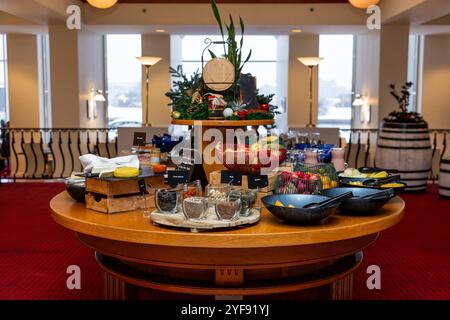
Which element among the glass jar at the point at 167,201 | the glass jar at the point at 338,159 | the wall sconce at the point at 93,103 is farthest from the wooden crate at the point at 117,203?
the wall sconce at the point at 93,103

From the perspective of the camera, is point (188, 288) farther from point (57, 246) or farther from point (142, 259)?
point (57, 246)

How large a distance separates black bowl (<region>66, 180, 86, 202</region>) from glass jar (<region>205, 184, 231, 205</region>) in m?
0.73

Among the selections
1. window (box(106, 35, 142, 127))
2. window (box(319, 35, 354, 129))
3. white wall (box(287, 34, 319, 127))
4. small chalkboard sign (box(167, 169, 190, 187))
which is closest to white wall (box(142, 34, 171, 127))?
window (box(106, 35, 142, 127))

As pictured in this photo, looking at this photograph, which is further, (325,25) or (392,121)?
(325,25)

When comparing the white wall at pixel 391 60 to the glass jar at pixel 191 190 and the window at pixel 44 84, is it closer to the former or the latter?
the window at pixel 44 84

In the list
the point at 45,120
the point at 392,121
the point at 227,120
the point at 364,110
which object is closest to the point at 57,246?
the point at 227,120

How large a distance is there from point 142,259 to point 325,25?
27.7 ft

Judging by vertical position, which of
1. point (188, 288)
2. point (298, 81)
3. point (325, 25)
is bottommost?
point (188, 288)

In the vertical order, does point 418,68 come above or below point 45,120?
above

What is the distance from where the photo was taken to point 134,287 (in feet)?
11.3

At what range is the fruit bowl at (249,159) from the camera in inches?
135

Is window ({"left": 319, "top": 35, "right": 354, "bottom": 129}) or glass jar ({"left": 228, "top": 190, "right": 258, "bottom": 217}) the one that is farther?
window ({"left": 319, "top": 35, "right": 354, "bottom": 129})

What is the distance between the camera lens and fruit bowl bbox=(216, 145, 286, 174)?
343 cm

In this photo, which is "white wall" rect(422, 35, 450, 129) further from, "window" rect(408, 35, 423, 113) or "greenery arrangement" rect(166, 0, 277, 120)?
"greenery arrangement" rect(166, 0, 277, 120)
